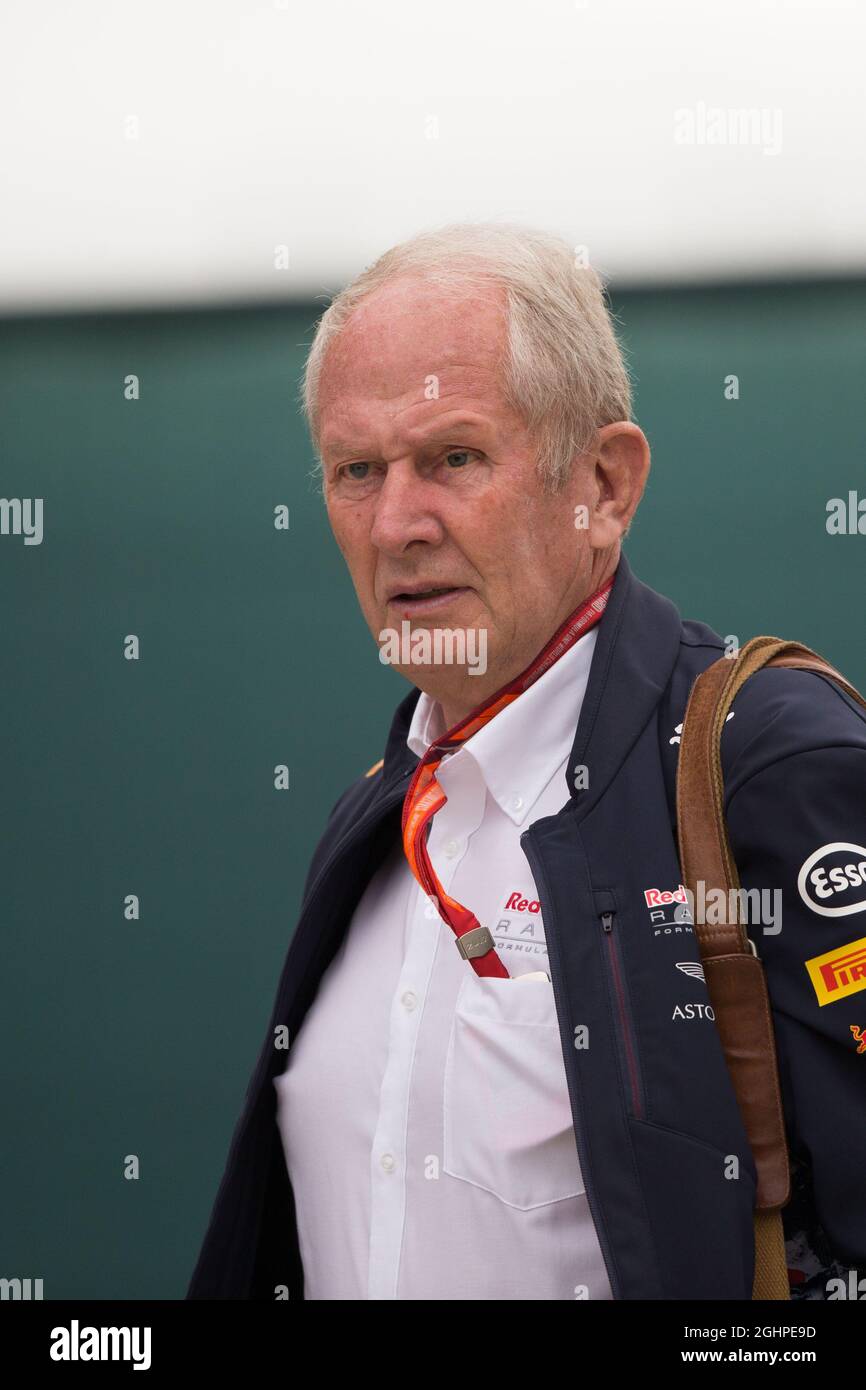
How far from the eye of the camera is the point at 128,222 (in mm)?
3139

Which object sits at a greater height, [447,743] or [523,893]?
[447,743]

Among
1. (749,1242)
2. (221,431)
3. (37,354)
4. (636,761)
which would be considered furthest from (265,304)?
(749,1242)

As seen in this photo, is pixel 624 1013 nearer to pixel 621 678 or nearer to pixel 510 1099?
pixel 510 1099

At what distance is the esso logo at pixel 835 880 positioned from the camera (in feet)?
4.08

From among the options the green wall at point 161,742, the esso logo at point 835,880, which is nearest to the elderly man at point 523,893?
the esso logo at point 835,880

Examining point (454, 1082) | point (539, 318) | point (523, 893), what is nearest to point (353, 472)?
point (539, 318)

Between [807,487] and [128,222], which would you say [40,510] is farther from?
[807,487]

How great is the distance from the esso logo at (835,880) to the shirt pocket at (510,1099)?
0.97 feet

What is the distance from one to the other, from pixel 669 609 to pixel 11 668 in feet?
6.93

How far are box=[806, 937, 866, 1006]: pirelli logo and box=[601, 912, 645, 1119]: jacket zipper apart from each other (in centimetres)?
18

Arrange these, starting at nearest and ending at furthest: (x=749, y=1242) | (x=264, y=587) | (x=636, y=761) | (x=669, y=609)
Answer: (x=749, y=1242) → (x=636, y=761) → (x=669, y=609) → (x=264, y=587)

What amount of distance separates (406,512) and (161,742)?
5.68 ft

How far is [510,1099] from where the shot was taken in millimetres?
1369

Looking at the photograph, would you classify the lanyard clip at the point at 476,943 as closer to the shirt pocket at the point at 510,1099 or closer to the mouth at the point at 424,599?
the shirt pocket at the point at 510,1099
